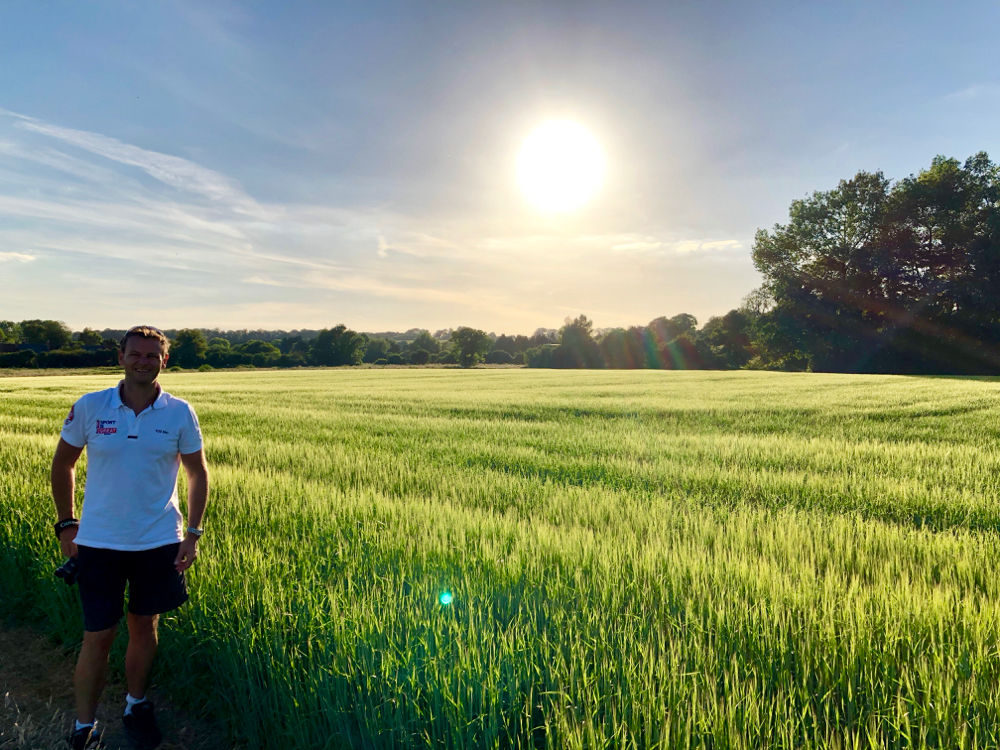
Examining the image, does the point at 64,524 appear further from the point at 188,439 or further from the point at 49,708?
the point at 49,708

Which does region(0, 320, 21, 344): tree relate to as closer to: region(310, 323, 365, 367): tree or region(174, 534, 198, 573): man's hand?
region(310, 323, 365, 367): tree

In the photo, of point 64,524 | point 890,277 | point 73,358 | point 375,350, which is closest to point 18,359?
point 73,358

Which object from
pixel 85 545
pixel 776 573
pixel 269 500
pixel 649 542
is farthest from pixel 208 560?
pixel 776 573

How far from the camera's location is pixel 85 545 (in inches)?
108

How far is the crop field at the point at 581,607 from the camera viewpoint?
207cm

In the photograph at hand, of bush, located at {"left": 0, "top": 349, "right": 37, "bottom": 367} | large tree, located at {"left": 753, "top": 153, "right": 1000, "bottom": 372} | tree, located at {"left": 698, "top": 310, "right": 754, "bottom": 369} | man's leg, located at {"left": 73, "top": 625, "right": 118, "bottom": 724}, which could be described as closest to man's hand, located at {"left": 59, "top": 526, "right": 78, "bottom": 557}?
man's leg, located at {"left": 73, "top": 625, "right": 118, "bottom": 724}

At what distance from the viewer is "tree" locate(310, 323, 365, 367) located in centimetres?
10544

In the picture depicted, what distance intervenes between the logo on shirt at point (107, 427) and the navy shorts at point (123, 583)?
62 cm

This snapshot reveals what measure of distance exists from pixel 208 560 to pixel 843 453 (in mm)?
8971

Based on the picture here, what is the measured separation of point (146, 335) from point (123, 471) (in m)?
0.75

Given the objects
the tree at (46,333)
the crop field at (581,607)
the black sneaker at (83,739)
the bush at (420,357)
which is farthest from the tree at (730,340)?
the tree at (46,333)

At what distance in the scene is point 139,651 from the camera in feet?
9.42

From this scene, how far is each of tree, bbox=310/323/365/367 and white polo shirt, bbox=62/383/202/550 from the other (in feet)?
349

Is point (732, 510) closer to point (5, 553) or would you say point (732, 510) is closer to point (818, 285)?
point (5, 553)
